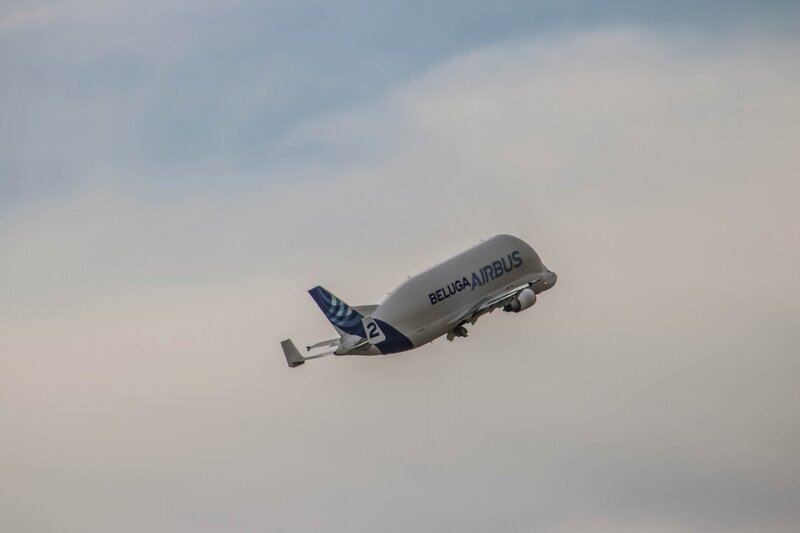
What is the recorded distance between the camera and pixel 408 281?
140625 millimetres

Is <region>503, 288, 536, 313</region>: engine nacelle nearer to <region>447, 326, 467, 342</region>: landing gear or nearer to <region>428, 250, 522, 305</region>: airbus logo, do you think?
<region>428, 250, 522, 305</region>: airbus logo

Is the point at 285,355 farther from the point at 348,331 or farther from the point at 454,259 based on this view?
the point at 454,259

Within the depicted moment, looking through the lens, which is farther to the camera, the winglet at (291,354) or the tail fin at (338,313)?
the winglet at (291,354)

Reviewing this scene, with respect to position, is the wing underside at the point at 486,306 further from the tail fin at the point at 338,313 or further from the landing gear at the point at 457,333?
the tail fin at the point at 338,313

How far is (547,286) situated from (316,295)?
23.0m

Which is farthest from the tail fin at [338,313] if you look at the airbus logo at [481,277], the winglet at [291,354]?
the airbus logo at [481,277]

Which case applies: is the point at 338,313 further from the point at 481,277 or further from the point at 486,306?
the point at 481,277

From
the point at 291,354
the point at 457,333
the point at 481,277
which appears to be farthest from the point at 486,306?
the point at 291,354

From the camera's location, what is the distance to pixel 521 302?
14612cm

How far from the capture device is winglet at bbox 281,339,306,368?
5556 inches

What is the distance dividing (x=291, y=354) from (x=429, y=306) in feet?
37.9

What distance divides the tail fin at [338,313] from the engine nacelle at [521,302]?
13590 mm

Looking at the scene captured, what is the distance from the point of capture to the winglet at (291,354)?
463ft

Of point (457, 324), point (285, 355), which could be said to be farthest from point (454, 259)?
point (285, 355)
